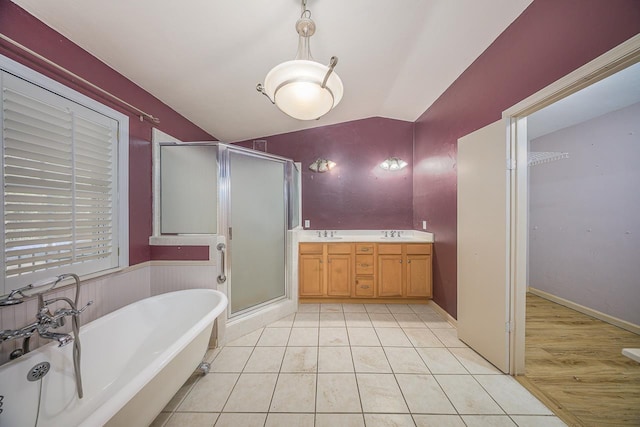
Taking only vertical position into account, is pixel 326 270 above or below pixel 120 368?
above

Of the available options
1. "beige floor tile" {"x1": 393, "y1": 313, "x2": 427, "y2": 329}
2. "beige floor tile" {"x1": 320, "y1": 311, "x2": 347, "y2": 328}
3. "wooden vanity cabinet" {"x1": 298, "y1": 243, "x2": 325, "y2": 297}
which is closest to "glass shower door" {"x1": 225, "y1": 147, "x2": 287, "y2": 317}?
"wooden vanity cabinet" {"x1": 298, "y1": 243, "x2": 325, "y2": 297}

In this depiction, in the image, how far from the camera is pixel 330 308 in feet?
8.86

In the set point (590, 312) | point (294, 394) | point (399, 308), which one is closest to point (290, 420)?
point (294, 394)

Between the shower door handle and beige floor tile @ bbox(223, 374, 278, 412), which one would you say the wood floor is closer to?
beige floor tile @ bbox(223, 374, 278, 412)

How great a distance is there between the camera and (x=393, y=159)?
127 inches

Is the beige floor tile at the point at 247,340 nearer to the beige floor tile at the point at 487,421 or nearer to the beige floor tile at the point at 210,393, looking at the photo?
the beige floor tile at the point at 210,393

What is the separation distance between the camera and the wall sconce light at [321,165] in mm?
3260

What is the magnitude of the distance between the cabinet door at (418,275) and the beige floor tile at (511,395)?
3.99 ft

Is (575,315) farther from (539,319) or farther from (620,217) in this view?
(620,217)

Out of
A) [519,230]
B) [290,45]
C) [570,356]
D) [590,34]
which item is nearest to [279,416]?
[519,230]

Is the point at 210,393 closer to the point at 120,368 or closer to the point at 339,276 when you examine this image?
the point at 120,368

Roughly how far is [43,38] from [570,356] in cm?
423

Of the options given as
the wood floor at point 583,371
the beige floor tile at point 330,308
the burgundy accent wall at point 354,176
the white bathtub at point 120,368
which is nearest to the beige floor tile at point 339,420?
the white bathtub at point 120,368

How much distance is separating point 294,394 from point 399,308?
1.77 metres
